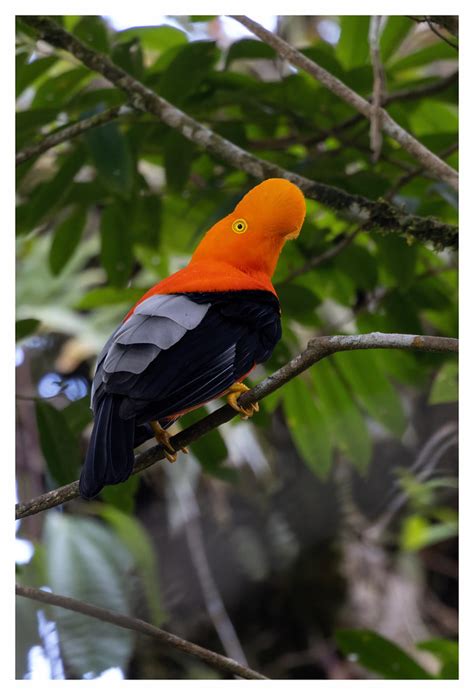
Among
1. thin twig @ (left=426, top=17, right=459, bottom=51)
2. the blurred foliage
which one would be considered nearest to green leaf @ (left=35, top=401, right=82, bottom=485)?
the blurred foliage

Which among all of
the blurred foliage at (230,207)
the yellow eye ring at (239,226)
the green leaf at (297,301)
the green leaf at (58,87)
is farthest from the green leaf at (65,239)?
the yellow eye ring at (239,226)

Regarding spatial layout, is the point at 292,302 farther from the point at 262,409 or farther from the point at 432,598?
the point at 432,598

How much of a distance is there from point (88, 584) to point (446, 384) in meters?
1.13

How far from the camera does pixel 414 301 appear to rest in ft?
8.13

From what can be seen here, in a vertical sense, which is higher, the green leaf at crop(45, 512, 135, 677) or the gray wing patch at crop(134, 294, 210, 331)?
the gray wing patch at crop(134, 294, 210, 331)

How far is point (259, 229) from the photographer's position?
1.72 metres

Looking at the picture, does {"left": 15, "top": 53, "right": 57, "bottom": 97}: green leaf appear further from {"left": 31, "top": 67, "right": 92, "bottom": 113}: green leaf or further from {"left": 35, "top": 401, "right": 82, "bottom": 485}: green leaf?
{"left": 35, "top": 401, "right": 82, "bottom": 485}: green leaf

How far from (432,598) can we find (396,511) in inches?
20.7

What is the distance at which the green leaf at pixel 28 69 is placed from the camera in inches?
90.9

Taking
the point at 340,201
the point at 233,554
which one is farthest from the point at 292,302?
the point at 233,554

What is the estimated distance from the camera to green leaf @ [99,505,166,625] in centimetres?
226

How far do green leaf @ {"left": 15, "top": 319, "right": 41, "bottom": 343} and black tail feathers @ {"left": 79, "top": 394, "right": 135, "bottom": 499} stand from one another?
71 centimetres

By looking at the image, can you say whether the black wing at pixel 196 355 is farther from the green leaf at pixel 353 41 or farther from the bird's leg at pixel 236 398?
the green leaf at pixel 353 41

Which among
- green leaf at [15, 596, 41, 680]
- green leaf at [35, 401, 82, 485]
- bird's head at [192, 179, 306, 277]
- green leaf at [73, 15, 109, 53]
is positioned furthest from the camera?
green leaf at [73, 15, 109, 53]
